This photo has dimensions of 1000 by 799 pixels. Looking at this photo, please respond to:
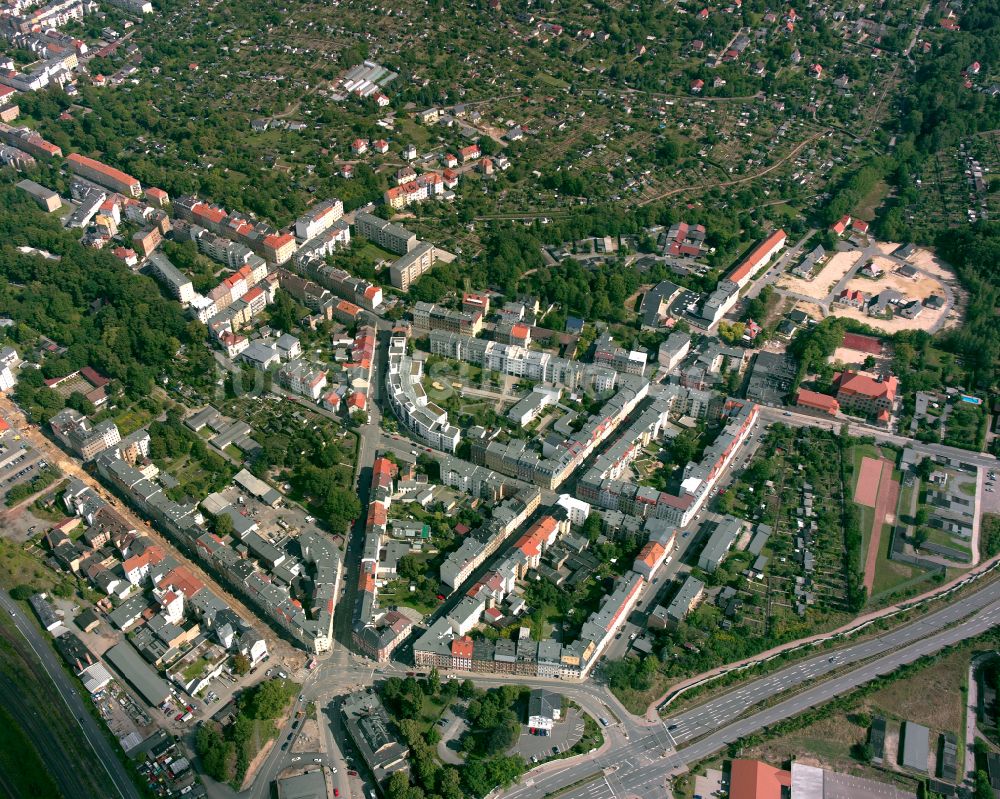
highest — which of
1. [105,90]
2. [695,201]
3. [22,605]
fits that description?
[105,90]

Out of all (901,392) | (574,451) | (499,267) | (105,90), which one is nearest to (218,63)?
(105,90)

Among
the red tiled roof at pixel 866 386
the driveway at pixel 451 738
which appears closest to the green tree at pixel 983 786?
the driveway at pixel 451 738

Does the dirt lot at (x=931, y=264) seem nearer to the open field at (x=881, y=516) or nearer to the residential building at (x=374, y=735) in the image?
the open field at (x=881, y=516)

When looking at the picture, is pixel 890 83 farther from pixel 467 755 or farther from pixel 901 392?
pixel 467 755

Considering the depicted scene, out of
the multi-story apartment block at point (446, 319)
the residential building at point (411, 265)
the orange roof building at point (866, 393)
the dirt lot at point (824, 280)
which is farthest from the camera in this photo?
the dirt lot at point (824, 280)

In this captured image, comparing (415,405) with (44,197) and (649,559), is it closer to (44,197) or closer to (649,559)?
(649,559)

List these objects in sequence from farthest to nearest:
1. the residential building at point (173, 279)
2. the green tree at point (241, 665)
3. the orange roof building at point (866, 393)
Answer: the residential building at point (173, 279)
the orange roof building at point (866, 393)
the green tree at point (241, 665)
